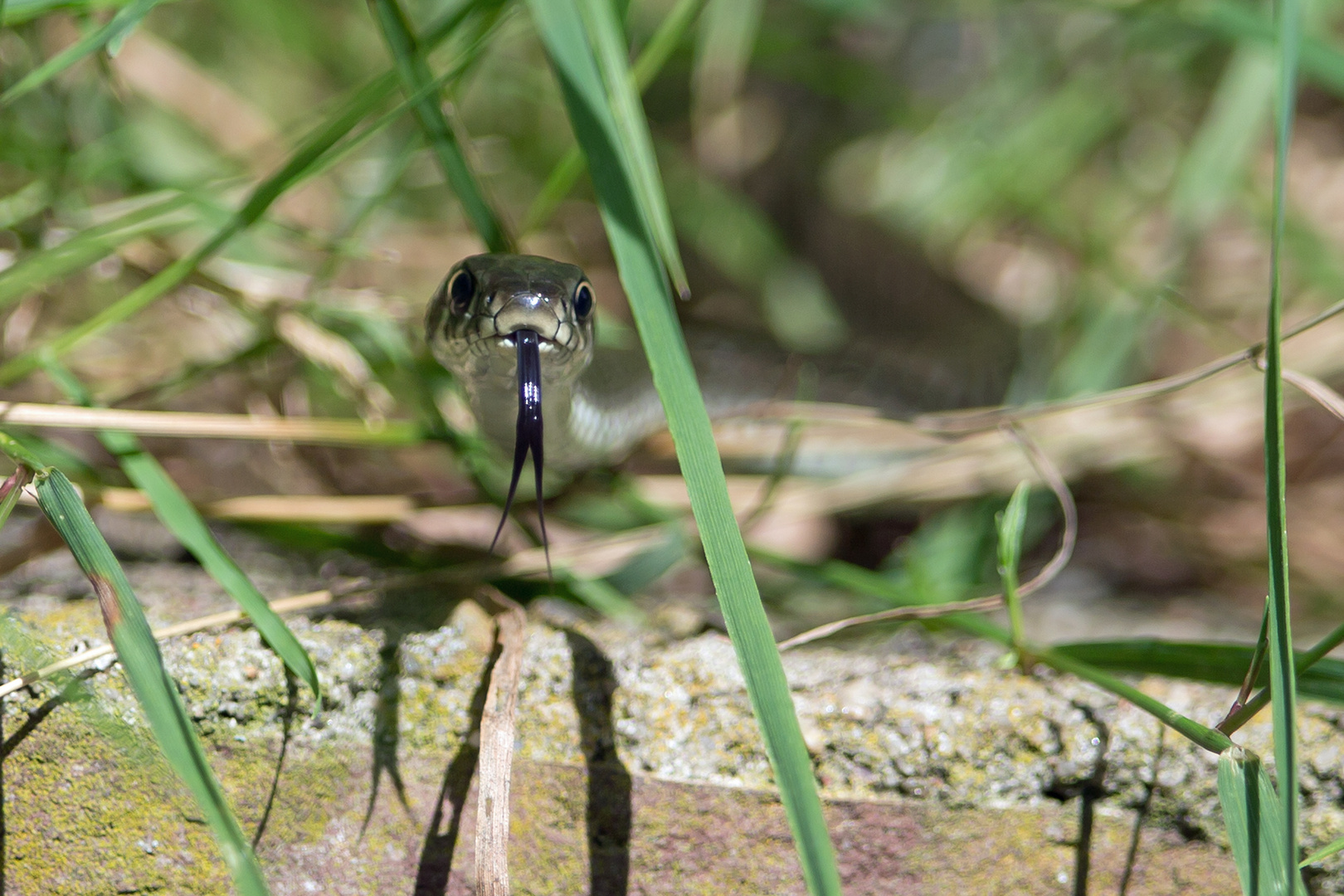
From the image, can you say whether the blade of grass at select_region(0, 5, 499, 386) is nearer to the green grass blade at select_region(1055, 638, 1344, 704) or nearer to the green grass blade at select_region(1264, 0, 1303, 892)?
the green grass blade at select_region(1264, 0, 1303, 892)

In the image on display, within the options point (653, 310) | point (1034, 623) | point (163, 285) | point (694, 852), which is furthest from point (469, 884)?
point (1034, 623)

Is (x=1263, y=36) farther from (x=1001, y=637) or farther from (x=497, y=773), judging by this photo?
(x=497, y=773)

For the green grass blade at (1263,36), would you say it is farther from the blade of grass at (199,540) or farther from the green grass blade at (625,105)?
the blade of grass at (199,540)

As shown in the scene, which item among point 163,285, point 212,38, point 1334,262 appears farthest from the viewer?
point 212,38

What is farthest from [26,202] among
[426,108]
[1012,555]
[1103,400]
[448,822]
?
[1103,400]

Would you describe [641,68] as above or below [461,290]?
above

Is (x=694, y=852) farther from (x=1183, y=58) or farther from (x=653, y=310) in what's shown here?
(x=1183, y=58)
